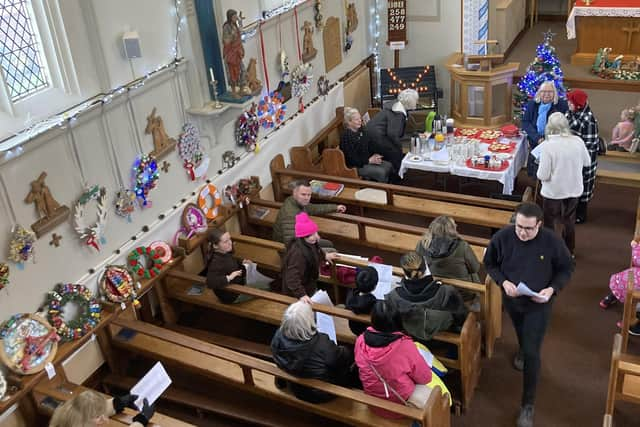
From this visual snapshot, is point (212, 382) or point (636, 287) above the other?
point (636, 287)

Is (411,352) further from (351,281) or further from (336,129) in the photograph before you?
(336,129)

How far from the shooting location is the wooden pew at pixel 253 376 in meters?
4.80

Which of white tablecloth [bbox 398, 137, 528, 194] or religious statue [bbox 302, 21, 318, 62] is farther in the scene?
religious statue [bbox 302, 21, 318, 62]

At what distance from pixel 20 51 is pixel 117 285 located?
2.17 m

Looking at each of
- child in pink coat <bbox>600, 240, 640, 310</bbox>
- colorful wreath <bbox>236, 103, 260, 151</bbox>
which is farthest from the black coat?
colorful wreath <bbox>236, 103, 260, 151</bbox>

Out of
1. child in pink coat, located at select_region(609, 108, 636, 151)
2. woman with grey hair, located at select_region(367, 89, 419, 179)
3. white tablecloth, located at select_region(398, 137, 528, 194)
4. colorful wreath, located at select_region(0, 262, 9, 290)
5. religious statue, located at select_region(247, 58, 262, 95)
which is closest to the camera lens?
colorful wreath, located at select_region(0, 262, 9, 290)

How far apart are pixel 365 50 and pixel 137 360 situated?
6.54m

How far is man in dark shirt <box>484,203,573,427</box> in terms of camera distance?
5090 millimetres

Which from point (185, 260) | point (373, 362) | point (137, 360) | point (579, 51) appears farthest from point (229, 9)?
point (579, 51)

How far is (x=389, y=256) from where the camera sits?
795 cm

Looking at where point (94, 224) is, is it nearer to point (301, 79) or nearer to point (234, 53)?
point (234, 53)

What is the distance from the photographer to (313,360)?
4934 millimetres

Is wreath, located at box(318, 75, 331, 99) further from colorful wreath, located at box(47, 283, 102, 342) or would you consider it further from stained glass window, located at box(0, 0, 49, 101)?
colorful wreath, located at box(47, 283, 102, 342)

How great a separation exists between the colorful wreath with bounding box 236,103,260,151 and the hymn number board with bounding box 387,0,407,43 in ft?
12.1
